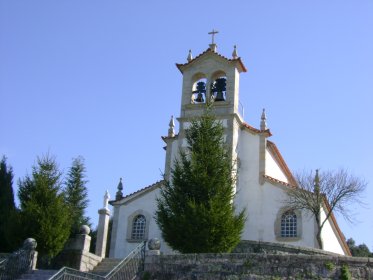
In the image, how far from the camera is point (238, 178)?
3014cm

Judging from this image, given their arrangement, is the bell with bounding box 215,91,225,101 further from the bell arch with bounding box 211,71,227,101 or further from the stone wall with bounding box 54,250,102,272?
the stone wall with bounding box 54,250,102,272

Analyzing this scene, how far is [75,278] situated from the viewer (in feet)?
60.3

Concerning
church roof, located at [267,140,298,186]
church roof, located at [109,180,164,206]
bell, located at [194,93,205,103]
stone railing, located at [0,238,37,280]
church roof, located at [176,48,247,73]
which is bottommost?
stone railing, located at [0,238,37,280]

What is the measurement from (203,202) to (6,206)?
11.4 metres

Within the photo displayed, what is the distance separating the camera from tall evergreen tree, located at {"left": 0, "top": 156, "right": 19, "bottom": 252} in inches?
955

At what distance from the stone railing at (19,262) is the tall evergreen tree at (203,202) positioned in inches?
191

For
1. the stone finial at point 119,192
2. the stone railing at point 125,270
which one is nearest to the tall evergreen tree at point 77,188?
the stone finial at point 119,192

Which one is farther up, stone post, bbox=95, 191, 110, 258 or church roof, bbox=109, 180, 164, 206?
church roof, bbox=109, 180, 164, 206

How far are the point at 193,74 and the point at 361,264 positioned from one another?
56.5 feet

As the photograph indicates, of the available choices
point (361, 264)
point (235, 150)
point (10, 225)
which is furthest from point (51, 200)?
point (361, 264)

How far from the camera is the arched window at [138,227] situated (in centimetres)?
3116

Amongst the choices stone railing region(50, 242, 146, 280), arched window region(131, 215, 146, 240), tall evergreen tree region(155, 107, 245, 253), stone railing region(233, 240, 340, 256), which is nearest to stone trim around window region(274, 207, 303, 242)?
stone railing region(233, 240, 340, 256)

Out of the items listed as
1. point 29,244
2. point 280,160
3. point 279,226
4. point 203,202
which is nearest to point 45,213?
point 29,244

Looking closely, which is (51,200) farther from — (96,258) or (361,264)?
(361,264)
